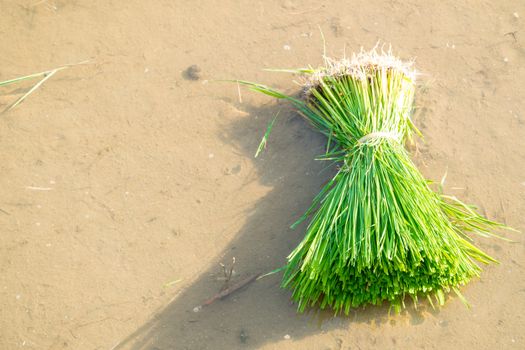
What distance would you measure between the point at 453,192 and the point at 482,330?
0.68 meters

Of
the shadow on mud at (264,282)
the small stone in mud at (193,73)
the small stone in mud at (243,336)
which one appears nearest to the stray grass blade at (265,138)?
the shadow on mud at (264,282)

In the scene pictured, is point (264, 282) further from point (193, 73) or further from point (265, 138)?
point (193, 73)

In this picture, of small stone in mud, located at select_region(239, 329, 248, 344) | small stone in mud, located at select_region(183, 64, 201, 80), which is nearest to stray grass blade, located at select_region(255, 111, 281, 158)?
small stone in mud, located at select_region(183, 64, 201, 80)

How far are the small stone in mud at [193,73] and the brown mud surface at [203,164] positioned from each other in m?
0.03

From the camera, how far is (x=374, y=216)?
8.58ft

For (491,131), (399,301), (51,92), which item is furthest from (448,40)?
(51,92)

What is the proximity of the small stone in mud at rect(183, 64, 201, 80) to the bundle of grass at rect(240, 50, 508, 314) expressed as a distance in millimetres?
634

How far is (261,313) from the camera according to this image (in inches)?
109

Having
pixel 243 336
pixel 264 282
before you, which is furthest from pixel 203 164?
pixel 243 336

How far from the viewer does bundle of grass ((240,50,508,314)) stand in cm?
255

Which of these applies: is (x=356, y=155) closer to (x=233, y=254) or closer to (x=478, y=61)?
(x=233, y=254)

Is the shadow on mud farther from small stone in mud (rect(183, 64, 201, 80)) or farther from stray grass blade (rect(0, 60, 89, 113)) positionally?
stray grass blade (rect(0, 60, 89, 113))

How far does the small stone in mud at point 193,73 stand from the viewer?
11.2 feet

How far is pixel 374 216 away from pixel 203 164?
0.97 meters
